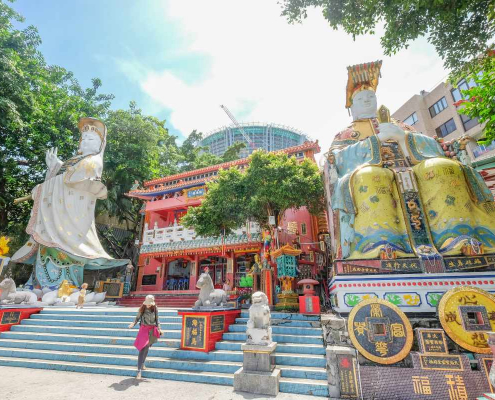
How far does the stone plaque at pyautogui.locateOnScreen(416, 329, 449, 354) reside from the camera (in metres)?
3.86

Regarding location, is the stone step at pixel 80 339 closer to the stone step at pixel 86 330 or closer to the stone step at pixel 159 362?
the stone step at pixel 86 330

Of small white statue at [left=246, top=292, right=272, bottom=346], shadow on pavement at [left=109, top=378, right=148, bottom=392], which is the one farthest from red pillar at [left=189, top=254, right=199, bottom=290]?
small white statue at [left=246, top=292, right=272, bottom=346]

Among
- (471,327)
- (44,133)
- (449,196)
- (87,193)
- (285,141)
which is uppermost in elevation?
(285,141)

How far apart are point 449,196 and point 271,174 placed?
5.53 metres

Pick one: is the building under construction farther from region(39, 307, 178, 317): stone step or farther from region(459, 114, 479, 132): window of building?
region(39, 307, 178, 317): stone step

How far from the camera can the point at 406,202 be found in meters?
6.81

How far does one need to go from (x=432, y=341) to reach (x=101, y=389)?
516 cm

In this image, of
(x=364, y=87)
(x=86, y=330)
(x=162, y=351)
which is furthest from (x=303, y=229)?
(x=86, y=330)

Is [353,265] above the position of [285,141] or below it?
below

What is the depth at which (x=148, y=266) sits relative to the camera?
17.6 meters

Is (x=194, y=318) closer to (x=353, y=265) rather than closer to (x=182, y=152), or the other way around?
(x=353, y=265)

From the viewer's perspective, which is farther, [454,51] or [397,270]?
[454,51]

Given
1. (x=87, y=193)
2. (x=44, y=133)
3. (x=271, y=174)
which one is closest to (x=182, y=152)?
(x=44, y=133)

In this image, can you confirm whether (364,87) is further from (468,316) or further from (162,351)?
(162,351)
